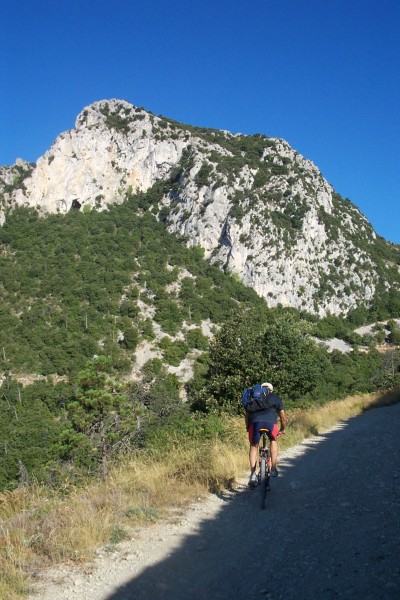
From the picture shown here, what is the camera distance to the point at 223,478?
577 cm

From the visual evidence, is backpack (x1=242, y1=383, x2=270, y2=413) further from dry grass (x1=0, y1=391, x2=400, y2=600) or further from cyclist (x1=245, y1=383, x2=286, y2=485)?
dry grass (x1=0, y1=391, x2=400, y2=600)

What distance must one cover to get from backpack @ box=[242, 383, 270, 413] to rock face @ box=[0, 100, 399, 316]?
79.9 metres

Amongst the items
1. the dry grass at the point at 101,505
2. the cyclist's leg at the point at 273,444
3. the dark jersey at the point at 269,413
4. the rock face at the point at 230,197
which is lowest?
the dry grass at the point at 101,505

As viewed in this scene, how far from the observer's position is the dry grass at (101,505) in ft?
11.8

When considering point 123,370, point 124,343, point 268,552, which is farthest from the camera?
point 124,343

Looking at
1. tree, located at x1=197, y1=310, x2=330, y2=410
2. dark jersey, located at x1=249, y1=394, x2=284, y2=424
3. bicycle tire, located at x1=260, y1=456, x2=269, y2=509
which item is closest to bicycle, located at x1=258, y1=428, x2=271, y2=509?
bicycle tire, located at x1=260, y1=456, x2=269, y2=509

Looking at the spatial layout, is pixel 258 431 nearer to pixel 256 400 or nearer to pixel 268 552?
pixel 256 400

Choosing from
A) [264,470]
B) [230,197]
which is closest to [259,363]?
[264,470]

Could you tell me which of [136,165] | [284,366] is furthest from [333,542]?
[136,165]

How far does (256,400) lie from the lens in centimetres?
523

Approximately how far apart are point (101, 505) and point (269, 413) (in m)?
2.03

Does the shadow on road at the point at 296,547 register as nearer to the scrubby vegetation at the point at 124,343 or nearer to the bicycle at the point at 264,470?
the bicycle at the point at 264,470

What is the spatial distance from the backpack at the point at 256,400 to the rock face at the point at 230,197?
79.9 m

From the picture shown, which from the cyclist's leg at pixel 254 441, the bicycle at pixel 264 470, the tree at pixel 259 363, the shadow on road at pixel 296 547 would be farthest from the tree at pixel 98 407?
the shadow on road at pixel 296 547
